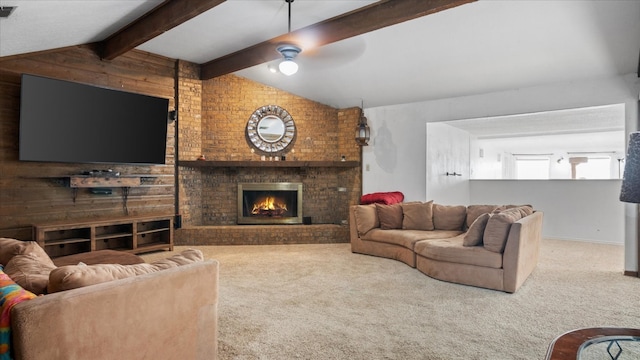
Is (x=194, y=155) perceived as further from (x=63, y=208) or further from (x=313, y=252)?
(x=313, y=252)

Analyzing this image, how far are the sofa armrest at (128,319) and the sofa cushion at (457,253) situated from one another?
2.65 meters

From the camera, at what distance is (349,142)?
6.87m

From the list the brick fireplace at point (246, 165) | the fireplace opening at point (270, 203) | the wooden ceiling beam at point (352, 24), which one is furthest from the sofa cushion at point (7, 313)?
the fireplace opening at point (270, 203)

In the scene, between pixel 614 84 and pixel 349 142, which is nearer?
pixel 614 84

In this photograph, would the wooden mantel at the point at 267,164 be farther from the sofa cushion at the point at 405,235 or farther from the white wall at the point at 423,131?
the sofa cushion at the point at 405,235

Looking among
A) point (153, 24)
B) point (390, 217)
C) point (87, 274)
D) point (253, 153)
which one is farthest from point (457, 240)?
point (153, 24)

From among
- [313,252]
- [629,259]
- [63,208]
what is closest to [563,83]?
[629,259]

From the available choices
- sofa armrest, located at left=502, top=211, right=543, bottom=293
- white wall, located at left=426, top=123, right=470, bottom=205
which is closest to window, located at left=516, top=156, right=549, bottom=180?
white wall, located at left=426, top=123, right=470, bottom=205

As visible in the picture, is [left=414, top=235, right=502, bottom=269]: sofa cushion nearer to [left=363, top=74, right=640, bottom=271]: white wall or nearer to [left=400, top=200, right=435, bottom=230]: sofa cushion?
[left=400, top=200, right=435, bottom=230]: sofa cushion

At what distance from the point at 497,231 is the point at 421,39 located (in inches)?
92.0

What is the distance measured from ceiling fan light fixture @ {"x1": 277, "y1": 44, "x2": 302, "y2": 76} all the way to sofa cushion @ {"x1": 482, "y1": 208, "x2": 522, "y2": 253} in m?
2.54

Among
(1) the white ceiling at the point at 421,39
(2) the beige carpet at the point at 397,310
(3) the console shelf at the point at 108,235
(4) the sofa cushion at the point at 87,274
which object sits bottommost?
(2) the beige carpet at the point at 397,310

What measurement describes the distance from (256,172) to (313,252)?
1.97 m

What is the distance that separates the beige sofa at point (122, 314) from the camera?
4.39 feet
